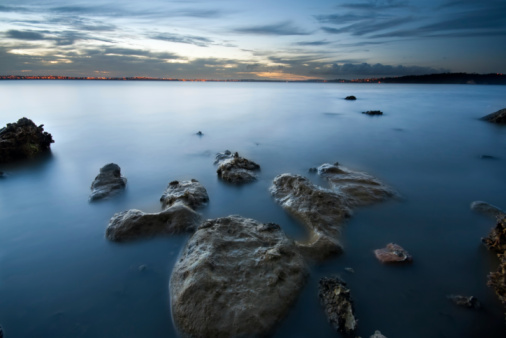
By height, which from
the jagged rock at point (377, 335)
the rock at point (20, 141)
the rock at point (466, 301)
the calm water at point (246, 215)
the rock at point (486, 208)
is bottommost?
the calm water at point (246, 215)

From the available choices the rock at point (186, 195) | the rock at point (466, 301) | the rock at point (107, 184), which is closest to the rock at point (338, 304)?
the rock at point (466, 301)

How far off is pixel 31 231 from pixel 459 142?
16.4 m

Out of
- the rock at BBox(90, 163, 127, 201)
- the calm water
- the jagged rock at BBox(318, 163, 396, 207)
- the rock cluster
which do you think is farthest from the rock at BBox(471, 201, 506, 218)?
the rock at BBox(90, 163, 127, 201)

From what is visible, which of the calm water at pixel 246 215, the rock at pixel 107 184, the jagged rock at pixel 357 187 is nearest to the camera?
the calm water at pixel 246 215

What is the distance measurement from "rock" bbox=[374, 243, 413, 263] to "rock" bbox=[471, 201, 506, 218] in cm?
282

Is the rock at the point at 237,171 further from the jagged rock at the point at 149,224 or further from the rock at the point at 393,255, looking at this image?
the rock at the point at 393,255

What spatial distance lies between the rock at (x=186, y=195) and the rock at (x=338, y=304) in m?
3.35

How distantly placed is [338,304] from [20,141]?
1161 centimetres

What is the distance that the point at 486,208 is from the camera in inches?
223

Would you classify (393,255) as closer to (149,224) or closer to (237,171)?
(149,224)


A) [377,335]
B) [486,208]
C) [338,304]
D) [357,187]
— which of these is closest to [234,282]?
[338,304]

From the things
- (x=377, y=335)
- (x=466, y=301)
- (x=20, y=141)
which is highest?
(x=20, y=141)

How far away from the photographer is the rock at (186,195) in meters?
5.75

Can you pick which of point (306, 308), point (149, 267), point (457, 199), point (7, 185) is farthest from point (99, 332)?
point (457, 199)
